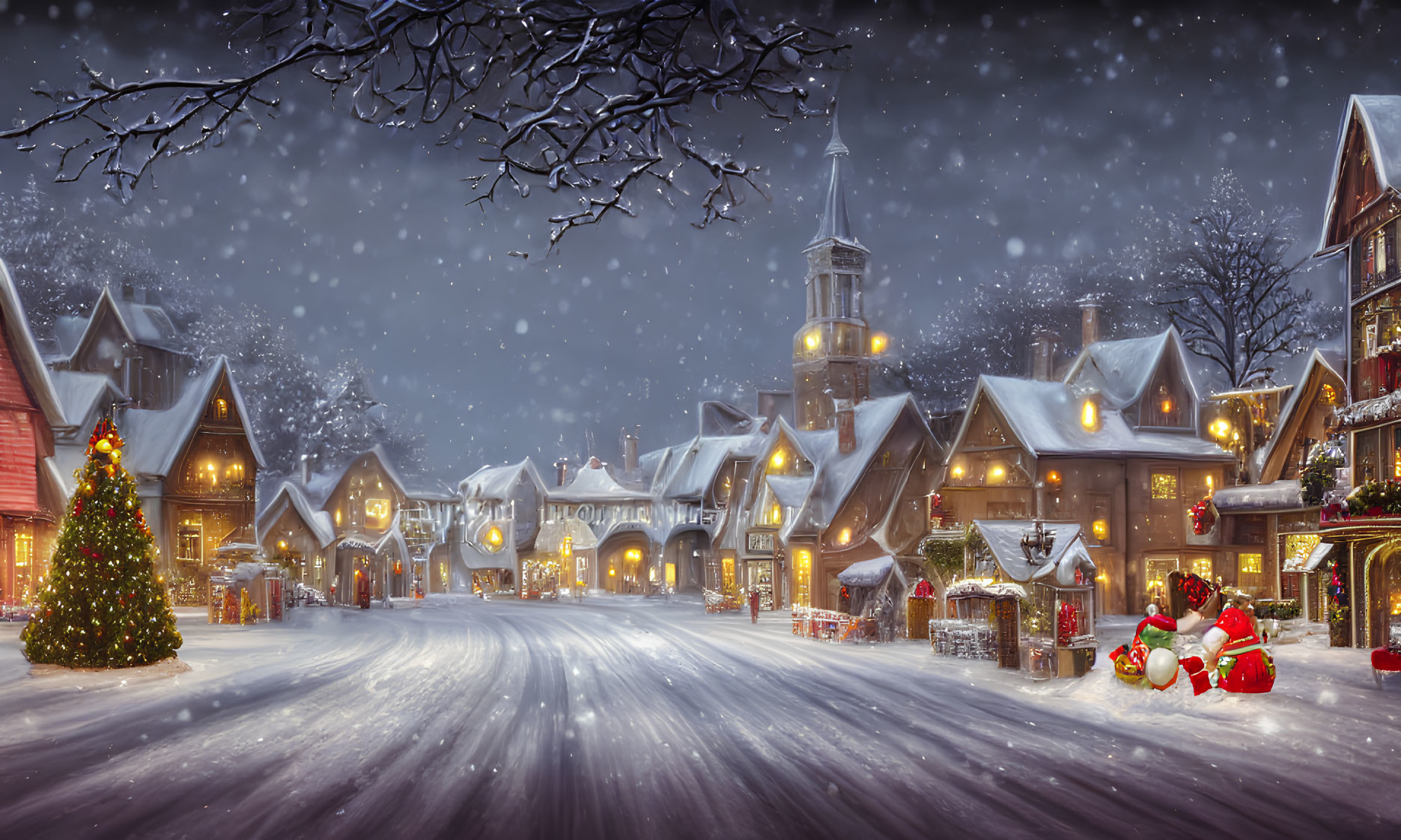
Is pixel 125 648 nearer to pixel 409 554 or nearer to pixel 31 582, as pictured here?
pixel 31 582

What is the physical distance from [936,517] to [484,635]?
15902 millimetres

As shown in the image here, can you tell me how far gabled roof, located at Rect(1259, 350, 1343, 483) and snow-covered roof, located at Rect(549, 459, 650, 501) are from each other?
35.3m

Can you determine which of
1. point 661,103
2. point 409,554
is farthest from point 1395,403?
point 409,554

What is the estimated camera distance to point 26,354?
2489cm

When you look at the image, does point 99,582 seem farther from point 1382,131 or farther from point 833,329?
point 833,329

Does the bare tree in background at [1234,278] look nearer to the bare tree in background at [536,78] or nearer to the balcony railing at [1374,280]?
the balcony railing at [1374,280]

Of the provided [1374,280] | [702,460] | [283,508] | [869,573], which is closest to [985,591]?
[869,573]

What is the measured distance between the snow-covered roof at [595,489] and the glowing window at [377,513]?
35.0 ft

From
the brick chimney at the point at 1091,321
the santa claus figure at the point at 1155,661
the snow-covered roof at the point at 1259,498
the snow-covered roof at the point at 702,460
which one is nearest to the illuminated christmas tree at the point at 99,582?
the santa claus figure at the point at 1155,661

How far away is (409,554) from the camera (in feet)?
189

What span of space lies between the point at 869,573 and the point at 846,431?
534 inches

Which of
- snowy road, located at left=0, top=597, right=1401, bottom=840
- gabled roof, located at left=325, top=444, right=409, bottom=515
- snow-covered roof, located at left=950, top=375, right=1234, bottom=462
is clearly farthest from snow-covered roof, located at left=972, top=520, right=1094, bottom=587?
gabled roof, located at left=325, top=444, right=409, bottom=515

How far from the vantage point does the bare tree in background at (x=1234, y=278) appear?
3638cm

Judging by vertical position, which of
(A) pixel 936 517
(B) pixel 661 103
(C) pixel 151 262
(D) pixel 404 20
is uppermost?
(C) pixel 151 262
